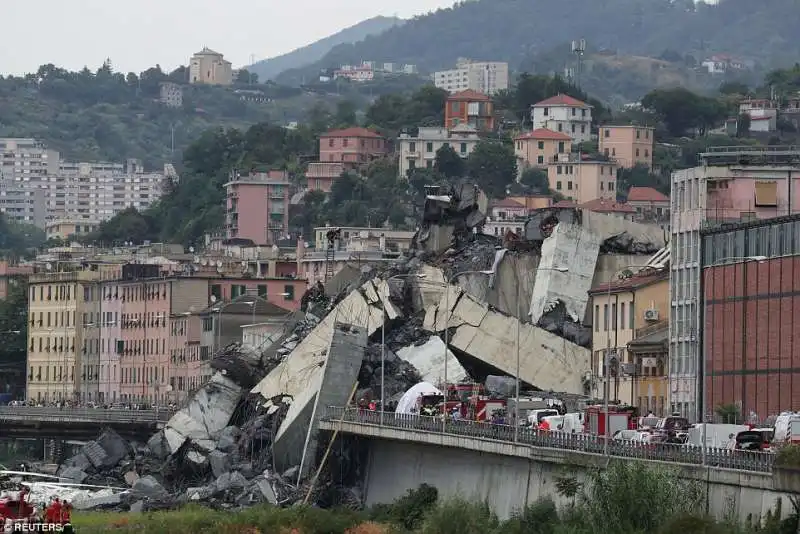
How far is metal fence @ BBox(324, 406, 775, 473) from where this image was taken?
67438mm

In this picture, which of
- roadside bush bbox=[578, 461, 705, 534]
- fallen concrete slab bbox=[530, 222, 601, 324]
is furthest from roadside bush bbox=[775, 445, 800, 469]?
fallen concrete slab bbox=[530, 222, 601, 324]

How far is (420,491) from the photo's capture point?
9531cm

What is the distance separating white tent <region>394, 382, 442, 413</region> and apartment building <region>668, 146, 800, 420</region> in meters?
9.39

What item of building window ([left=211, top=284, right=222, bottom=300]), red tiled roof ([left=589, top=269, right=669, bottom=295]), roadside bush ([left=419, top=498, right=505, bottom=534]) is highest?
red tiled roof ([left=589, top=269, right=669, bottom=295])

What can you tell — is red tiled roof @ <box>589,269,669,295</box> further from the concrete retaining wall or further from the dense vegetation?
the dense vegetation

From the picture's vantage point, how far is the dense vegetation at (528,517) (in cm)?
6900

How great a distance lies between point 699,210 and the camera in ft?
352

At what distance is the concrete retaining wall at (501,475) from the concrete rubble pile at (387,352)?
14.9 feet

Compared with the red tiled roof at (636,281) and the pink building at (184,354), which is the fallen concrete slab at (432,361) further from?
the pink building at (184,354)

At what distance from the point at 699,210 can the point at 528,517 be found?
1164 inches

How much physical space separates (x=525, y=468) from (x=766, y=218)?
835 inches

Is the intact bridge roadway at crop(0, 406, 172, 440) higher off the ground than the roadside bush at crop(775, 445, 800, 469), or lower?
lower

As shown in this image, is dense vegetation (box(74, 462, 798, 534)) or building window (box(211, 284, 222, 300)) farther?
building window (box(211, 284, 222, 300))

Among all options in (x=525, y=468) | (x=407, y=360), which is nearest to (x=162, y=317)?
(x=407, y=360)
